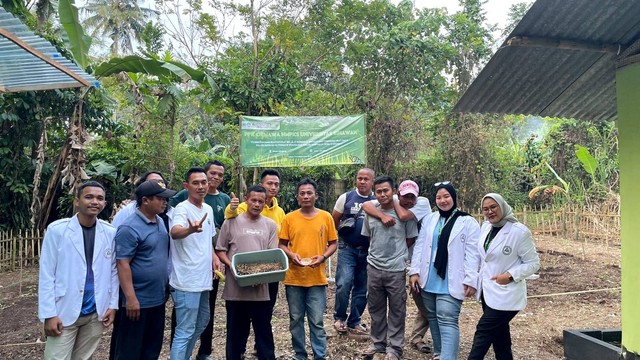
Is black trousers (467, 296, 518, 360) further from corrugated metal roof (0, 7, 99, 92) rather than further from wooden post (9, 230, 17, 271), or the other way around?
wooden post (9, 230, 17, 271)

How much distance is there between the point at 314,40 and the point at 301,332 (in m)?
9.26

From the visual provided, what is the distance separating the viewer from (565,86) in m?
4.00

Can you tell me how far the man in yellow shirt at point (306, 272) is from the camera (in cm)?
381

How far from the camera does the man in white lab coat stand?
2.83 metres

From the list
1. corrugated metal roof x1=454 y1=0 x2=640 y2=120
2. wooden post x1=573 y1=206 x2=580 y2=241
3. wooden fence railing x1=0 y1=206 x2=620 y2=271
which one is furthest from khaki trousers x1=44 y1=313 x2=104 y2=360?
wooden post x1=573 y1=206 x2=580 y2=241

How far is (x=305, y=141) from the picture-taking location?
716 centimetres

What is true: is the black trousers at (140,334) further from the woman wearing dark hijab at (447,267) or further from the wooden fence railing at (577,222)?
the wooden fence railing at (577,222)

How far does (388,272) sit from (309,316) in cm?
79

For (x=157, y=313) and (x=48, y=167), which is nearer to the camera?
(x=157, y=313)

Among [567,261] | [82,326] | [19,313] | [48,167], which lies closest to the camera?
[82,326]

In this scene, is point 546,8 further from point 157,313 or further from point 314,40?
point 314,40

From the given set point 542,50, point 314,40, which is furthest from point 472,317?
point 314,40

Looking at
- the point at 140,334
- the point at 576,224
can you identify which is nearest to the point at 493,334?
the point at 140,334

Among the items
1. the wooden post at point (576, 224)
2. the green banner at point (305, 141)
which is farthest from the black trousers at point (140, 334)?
the wooden post at point (576, 224)
